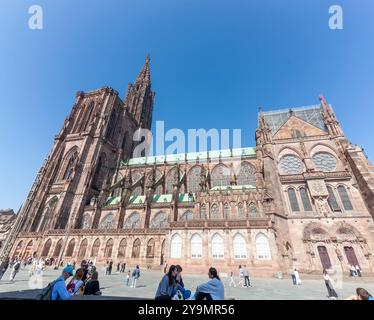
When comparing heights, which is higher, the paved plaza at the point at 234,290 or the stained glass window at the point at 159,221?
the stained glass window at the point at 159,221

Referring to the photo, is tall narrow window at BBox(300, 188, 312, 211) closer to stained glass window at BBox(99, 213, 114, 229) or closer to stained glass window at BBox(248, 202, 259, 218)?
stained glass window at BBox(248, 202, 259, 218)

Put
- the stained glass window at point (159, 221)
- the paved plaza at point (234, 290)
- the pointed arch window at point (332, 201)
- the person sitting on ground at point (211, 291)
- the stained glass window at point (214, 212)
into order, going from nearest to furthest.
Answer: the person sitting on ground at point (211, 291) < the paved plaza at point (234, 290) < the pointed arch window at point (332, 201) < the stained glass window at point (214, 212) < the stained glass window at point (159, 221)

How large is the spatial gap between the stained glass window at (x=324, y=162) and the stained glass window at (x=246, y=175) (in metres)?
9.01

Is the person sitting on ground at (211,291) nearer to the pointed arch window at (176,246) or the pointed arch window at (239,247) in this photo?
the pointed arch window at (239,247)

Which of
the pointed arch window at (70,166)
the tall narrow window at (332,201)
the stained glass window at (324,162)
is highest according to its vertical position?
the pointed arch window at (70,166)

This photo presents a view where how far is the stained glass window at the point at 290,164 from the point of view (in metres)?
27.8

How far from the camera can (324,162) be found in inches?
1069

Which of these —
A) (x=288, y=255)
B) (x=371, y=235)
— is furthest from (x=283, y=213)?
(x=371, y=235)

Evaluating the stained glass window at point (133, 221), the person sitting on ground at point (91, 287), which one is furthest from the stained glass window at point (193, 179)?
the person sitting on ground at point (91, 287)

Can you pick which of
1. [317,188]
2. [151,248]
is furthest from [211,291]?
[317,188]

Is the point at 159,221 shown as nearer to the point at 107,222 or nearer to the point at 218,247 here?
the point at 107,222

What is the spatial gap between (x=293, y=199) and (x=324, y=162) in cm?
787

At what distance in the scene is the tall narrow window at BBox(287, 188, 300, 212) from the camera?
2445cm

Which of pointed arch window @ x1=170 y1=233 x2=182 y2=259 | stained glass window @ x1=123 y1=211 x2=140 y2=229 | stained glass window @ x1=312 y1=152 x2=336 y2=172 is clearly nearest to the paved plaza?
pointed arch window @ x1=170 y1=233 x2=182 y2=259
